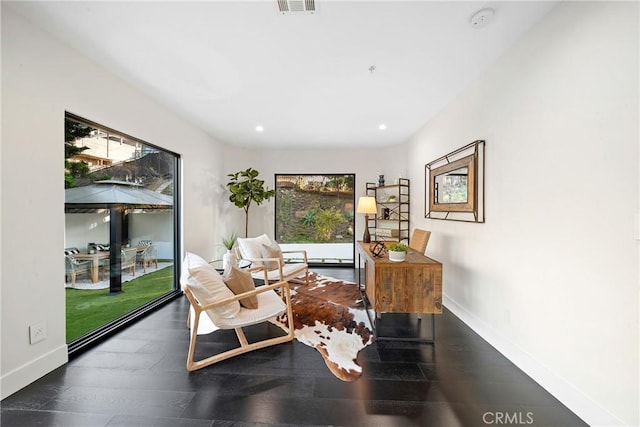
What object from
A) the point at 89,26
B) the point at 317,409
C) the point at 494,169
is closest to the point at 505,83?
the point at 494,169

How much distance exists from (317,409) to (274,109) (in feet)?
10.5

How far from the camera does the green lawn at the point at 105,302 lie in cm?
235

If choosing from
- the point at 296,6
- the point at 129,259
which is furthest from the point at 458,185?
the point at 129,259

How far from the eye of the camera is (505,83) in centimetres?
223

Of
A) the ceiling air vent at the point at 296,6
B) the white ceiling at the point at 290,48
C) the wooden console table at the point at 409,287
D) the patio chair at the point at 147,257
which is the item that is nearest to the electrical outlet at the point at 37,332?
the patio chair at the point at 147,257

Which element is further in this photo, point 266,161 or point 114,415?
point 266,161

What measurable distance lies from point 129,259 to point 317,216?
346 cm

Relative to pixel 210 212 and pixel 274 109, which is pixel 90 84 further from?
pixel 210 212

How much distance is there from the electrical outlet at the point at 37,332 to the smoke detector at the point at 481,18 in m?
3.82

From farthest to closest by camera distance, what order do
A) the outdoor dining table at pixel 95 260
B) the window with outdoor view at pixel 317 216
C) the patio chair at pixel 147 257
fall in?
the window with outdoor view at pixel 317 216
the patio chair at pixel 147 257
the outdoor dining table at pixel 95 260

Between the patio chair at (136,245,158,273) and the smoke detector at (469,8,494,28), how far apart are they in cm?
406

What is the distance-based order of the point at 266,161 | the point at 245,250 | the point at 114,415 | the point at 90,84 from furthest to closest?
the point at 266,161 < the point at 245,250 < the point at 90,84 < the point at 114,415

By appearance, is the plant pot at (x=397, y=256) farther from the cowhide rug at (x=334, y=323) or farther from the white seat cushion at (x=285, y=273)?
the white seat cushion at (x=285, y=273)

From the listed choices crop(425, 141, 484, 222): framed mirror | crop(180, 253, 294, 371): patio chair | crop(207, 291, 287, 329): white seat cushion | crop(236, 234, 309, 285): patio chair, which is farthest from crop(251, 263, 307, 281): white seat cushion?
crop(425, 141, 484, 222): framed mirror
